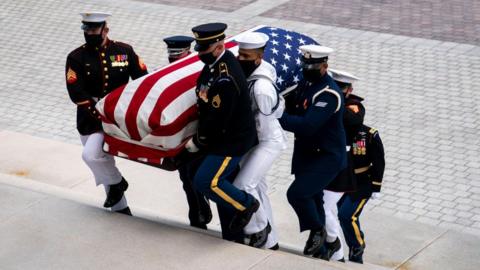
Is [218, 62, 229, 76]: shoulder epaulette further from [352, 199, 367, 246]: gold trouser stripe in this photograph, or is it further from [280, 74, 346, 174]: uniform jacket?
[352, 199, 367, 246]: gold trouser stripe

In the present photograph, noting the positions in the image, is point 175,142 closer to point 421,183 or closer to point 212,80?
point 212,80

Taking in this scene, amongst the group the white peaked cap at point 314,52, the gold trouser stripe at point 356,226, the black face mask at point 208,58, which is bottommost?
the gold trouser stripe at point 356,226

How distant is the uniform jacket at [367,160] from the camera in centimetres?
714

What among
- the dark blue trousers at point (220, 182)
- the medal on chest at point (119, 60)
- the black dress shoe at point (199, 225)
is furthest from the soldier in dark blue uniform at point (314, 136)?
the medal on chest at point (119, 60)

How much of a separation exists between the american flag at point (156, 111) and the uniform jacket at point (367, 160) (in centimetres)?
84

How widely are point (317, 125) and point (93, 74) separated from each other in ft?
5.68

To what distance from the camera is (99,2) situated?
14203 mm

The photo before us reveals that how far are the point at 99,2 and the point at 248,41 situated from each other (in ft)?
27.6

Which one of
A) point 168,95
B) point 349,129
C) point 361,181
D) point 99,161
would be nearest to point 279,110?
point 168,95

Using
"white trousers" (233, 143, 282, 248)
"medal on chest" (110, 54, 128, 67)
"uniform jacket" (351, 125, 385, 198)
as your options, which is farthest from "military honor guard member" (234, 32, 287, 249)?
"medal on chest" (110, 54, 128, 67)

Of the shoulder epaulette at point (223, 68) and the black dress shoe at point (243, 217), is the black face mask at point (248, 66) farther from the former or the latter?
the black dress shoe at point (243, 217)

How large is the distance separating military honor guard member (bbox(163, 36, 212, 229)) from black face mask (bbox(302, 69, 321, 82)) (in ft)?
3.21

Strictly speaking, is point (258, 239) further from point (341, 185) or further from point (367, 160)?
point (367, 160)

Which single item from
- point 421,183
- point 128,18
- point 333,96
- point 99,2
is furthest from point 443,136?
point 99,2
